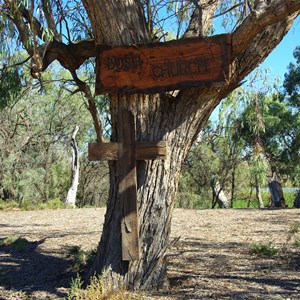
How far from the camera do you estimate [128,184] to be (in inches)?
181

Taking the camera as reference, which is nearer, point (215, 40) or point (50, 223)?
point (215, 40)

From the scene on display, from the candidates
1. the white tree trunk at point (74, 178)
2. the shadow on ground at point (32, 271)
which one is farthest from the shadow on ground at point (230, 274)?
the white tree trunk at point (74, 178)

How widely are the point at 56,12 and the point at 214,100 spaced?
9.38 ft

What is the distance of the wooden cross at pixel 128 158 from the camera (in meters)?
4.54

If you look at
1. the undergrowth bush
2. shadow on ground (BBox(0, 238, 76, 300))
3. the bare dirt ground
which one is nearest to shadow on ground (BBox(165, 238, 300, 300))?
the bare dirt ground

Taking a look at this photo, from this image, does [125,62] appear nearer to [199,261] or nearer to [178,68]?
[178,68]

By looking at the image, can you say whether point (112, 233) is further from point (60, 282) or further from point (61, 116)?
point (61, 116)

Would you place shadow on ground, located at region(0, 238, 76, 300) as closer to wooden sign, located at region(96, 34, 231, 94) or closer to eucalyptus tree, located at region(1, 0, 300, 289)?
eucalyptus tree, located at region(1, 0, 300, 289)

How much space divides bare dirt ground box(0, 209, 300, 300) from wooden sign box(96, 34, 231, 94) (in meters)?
2.11

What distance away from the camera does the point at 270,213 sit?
11.0 metres

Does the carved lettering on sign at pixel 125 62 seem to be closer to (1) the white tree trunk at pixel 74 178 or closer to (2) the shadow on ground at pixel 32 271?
(2) the shadow on ground at pixel 32 271

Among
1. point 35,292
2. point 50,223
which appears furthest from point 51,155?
point 35,292

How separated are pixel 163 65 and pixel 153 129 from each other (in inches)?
26.0

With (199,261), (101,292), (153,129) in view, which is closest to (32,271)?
(101,292)
